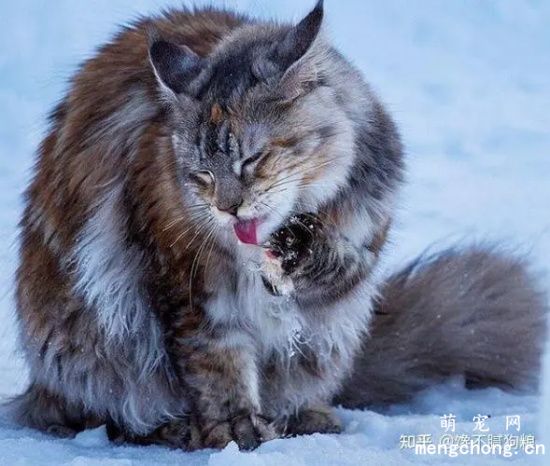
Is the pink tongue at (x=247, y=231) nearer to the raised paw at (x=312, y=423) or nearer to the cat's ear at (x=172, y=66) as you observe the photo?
the cat's ear at (x=172, y=66)

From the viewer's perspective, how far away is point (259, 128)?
3.42 meters

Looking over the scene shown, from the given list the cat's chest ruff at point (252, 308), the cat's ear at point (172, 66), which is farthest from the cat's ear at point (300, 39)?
the cat's chest ruff at point (252, 308)

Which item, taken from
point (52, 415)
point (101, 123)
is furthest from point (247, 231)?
point (52, 415)

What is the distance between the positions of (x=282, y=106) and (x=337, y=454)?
0.97 metres

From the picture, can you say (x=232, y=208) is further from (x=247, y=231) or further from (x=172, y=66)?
(x=172, y=66)

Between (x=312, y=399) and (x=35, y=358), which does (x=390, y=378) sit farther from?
(x=35, y=358)

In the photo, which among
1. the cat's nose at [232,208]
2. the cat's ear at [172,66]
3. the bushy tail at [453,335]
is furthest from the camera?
the bushy tail at [453,335]

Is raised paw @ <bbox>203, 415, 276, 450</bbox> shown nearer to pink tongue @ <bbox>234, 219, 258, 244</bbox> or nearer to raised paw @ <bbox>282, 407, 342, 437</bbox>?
raised paw @ <bbox>282, 407, 342, 437</bbox>

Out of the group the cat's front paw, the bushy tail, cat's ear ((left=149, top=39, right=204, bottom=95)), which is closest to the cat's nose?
the cat's front paw

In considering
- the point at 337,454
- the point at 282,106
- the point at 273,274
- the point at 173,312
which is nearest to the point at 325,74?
the point at 282,106

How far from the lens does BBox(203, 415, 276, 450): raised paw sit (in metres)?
3.63

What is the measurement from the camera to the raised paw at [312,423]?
3.96 m

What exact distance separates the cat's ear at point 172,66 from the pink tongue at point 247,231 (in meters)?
0.43

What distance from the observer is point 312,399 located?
4051mm
